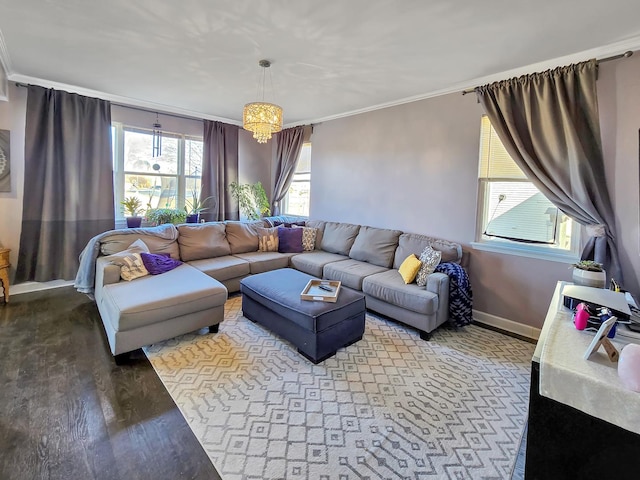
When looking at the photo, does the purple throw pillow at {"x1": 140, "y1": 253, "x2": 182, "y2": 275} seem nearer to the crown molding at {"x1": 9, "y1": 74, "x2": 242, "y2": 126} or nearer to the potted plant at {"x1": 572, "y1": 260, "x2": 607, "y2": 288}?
the crown molding at {"x1": 9, "y1": 74, "x2": 242, "y2": 126}

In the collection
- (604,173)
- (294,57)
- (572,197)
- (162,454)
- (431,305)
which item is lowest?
(162,454)

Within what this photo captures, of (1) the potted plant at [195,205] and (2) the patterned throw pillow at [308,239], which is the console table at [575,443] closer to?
(2) the patterned throw pillow at [308,239]

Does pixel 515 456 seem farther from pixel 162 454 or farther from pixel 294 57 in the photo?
pixel 294 57

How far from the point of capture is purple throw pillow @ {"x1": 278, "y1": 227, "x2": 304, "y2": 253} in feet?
14.6

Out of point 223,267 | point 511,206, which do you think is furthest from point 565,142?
point 223,267

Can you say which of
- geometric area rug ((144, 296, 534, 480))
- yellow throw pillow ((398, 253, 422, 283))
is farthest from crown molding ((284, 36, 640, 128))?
geometric area rug ((144, 296, 534, 480))

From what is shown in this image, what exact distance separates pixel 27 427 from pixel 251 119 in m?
2.78

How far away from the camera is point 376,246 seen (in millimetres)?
3900

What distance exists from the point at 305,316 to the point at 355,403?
0.71 m

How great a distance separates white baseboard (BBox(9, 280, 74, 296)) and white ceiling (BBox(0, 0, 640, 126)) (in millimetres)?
2428

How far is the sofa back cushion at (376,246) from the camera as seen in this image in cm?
381

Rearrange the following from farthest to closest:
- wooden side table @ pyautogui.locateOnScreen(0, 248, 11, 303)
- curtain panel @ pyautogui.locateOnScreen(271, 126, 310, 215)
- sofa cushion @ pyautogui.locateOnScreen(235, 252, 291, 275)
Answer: curtain panel @ pyautogui.locateOnScreen(271, 126, 310, 215), sofa cushion @ pyautogui.locateOnScreen(235, 252, 291, 275), wooden side table @ pyautogui.locateOnScreen(0, 248, 11, 303)

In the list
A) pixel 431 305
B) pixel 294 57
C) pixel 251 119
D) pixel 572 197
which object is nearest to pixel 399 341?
pixel 431 305

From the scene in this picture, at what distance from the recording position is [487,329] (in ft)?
10.5
